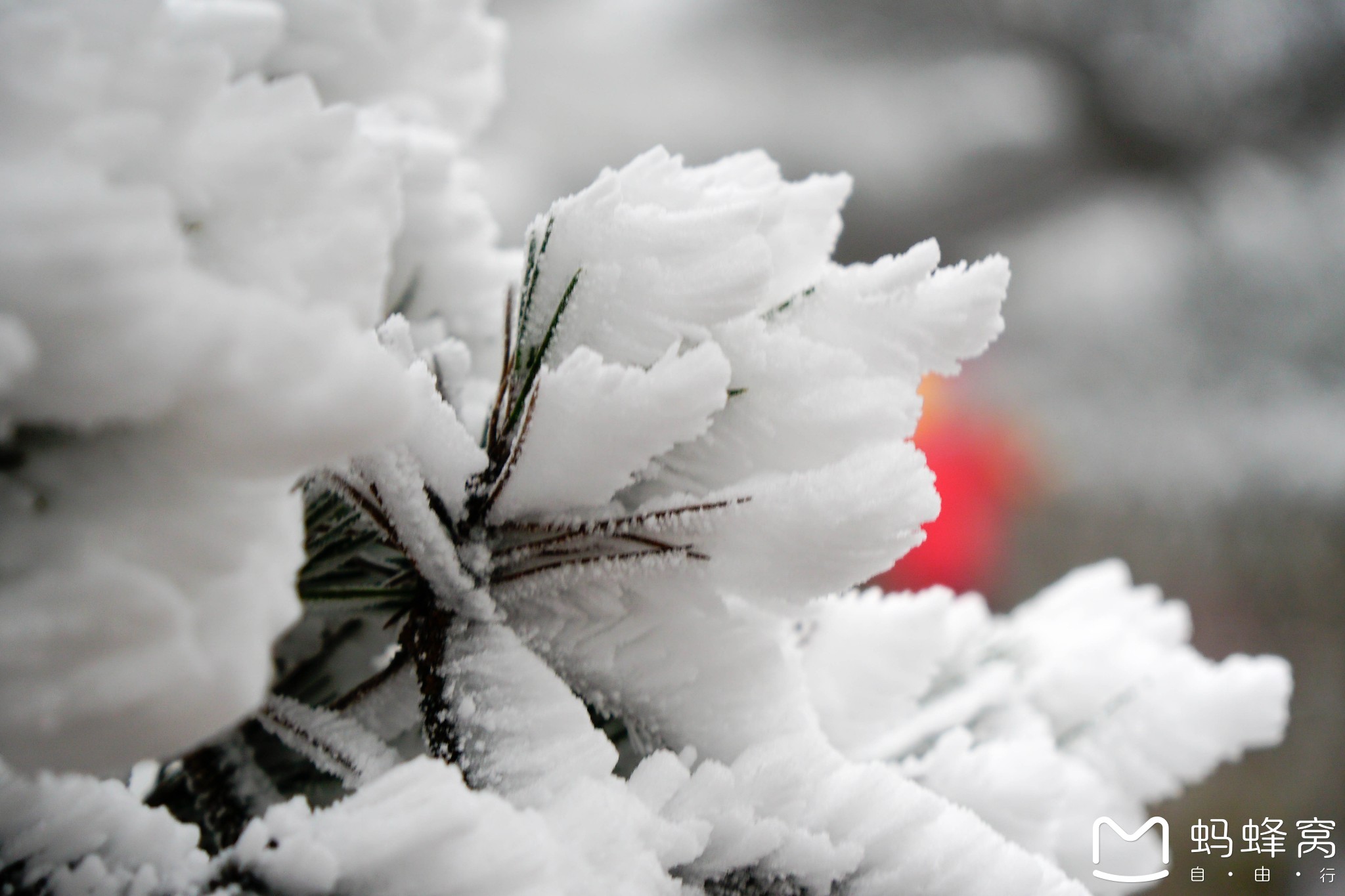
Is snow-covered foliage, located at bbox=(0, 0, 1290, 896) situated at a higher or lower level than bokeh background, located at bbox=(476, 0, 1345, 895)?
lower

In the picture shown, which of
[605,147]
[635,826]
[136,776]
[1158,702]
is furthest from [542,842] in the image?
[605,147]

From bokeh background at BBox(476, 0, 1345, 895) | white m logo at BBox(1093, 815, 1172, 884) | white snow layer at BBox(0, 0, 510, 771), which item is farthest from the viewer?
bokeh background at BBox(476, 0, 1345, 895)

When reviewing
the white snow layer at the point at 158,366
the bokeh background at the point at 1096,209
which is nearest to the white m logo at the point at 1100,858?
the white snow layer at the point at 158,366

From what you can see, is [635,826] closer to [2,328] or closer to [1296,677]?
[2,328]

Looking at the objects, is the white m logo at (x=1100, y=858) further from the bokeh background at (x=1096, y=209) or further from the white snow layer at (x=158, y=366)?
the bokeh background at (x=1096, y=209)

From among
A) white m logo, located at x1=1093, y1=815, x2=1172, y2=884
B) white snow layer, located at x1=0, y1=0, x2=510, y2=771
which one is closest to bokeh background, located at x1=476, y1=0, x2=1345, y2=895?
white m logo, located at x1=1093, y1=815, x2=1172, y2=884

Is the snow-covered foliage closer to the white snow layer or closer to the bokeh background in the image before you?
the white snow layer
